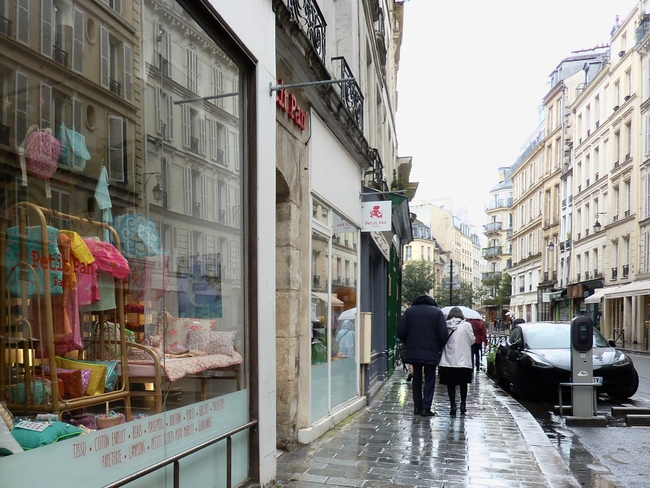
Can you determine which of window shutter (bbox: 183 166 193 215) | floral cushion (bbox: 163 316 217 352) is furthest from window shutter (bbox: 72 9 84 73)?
floral cushion (bbox: 163 316 217 352)

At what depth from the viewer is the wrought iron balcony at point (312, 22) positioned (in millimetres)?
8438

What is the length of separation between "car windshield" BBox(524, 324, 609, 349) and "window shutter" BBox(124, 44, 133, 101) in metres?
9.94

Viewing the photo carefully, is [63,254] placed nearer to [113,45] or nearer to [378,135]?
[113,45]

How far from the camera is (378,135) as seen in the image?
17219 mm

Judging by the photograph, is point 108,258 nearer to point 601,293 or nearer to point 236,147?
point 236,147

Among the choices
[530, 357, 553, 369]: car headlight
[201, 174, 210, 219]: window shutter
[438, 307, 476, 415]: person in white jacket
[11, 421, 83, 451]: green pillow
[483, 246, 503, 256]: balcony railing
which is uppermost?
[483, 246, 503, 256]: balcony railing

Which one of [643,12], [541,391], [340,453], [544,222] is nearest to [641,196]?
[643,12]

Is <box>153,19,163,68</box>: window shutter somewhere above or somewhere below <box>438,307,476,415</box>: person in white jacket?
above

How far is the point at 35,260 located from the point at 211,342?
2.01 m

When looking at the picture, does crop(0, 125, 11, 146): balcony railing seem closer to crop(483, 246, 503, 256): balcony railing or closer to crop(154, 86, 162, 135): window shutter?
crop(154, 86, 162, 135): window shutter

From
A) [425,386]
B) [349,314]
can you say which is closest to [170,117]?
[349,314]

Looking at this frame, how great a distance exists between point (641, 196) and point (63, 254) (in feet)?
130

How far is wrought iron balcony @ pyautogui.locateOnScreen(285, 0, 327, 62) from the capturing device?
8.44m

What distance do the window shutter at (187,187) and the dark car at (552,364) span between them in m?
8.26
